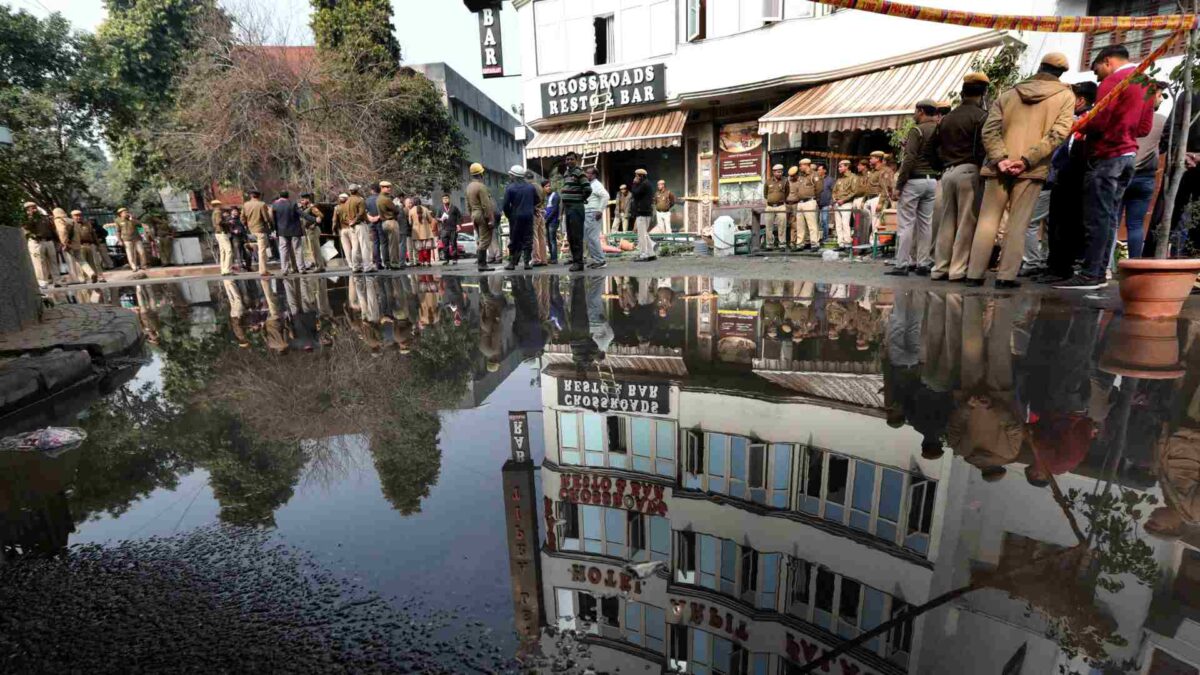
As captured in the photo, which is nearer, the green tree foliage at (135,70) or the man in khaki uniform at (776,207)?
the man in khaki uniform at (776,207)

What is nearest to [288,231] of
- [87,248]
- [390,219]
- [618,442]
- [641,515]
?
[390,219]

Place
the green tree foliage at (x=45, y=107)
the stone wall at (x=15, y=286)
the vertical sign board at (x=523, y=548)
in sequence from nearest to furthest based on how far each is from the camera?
the vertical sign board at (x=523, y=548), the stone wall at (x=15, y=286), the green tree foliage at (x=45, y=107)

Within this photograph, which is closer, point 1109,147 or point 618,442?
point 618,442

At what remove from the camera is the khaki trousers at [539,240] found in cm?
1272

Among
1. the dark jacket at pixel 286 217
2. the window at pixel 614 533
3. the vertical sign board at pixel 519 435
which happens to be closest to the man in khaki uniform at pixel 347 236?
the dark jacket at pixel 286 217

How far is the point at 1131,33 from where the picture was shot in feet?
34.3

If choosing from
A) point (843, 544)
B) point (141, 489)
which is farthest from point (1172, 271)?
point (141, 489)

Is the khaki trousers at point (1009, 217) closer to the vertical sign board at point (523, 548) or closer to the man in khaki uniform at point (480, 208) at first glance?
the vertical sign board at point (523, 548)

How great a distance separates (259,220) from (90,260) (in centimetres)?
591

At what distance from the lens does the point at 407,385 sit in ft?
13.1

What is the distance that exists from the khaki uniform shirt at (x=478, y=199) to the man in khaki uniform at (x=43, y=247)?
10.3 metres

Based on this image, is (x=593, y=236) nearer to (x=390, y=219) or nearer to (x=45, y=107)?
(x=390, y=219)

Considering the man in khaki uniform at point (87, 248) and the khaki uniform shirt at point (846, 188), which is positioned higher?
the khaki uniform shirt at point (846, 188)

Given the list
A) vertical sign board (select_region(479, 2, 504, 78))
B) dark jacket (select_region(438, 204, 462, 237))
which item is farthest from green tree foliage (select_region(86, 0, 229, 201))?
dark jacket (select_region(438, 204, 462, 237))
